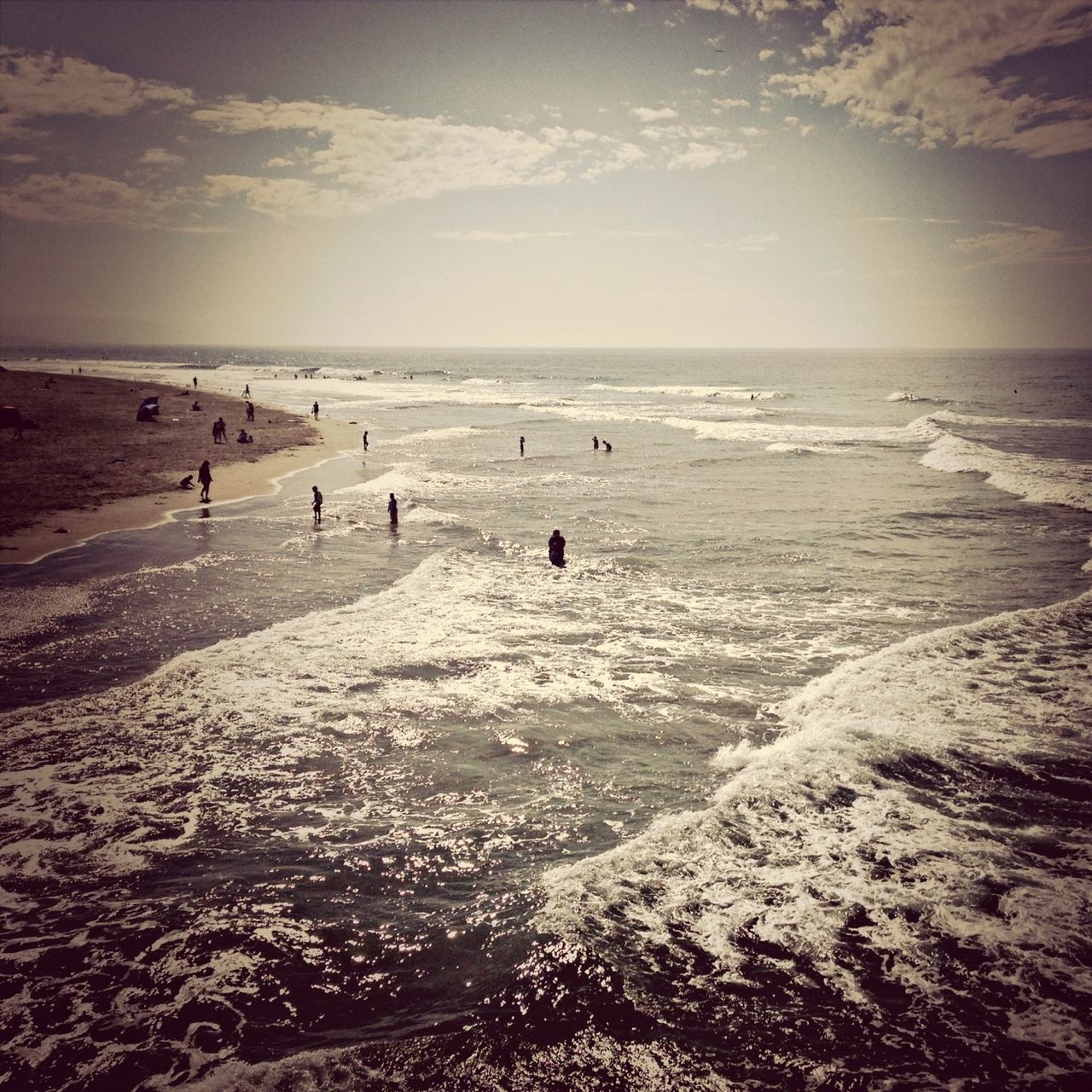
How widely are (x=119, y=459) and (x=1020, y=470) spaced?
180 feet

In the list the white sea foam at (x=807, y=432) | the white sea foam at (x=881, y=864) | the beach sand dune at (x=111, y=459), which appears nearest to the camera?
the white sea foam at (x=881, y=864)

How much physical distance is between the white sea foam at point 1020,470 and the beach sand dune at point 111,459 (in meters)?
41.0

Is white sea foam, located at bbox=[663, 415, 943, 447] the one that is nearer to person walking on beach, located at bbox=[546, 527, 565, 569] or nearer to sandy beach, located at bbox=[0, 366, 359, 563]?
sandy beach, located at bbox=[0, 366, 359, 563]

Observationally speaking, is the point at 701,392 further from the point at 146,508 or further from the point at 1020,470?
the point at 146,508

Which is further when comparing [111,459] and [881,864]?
[111,459]

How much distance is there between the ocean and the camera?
688cm

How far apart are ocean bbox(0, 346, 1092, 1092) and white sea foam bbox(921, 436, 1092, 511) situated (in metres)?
13.3

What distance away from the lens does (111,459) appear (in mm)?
40625

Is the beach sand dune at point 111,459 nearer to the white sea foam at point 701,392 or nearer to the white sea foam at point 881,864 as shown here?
the white sea foam at point 881,864

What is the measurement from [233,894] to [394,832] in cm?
224

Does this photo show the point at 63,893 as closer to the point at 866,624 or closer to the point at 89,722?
the point at 89,722

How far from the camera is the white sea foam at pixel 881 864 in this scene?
775 centimetres

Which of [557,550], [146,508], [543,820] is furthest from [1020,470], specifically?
[146,508]

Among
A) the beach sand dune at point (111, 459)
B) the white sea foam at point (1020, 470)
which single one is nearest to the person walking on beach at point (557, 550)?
the beach sand dune at point (111, 459)
